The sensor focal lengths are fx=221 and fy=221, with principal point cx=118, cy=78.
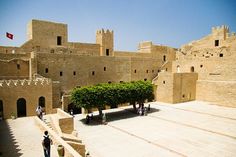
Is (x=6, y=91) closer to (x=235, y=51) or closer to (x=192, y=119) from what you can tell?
(x=192, y=119)

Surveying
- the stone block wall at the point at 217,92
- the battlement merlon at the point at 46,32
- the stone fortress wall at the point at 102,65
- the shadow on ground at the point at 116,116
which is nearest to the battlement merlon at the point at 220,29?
the stone fortress wall at the point at 102,65

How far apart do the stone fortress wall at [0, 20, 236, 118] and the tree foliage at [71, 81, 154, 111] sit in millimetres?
3000

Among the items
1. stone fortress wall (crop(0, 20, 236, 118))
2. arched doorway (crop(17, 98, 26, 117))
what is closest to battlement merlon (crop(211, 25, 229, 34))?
stone fortress wall (crop(0, 20, 236, 118))

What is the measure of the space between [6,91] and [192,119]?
56.1 ft

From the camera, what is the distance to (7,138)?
493 inches

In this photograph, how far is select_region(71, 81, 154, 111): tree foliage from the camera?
2030 centimetres

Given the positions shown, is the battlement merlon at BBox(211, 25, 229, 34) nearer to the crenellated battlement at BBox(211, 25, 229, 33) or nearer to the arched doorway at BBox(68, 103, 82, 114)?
the crenellated battlement at BBox(211, 25, 229, 33)

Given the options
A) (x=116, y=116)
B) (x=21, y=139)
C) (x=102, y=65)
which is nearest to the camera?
(x=21, y=139)

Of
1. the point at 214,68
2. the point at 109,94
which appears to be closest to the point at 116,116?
the point at 109,94

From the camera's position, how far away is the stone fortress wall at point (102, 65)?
23.5m

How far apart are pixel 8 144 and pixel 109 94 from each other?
11286 mm

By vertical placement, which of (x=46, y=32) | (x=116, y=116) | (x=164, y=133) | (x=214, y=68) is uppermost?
(x=46, y=32)

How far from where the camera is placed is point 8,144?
37.6 ft

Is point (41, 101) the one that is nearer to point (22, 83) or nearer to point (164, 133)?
point (22, 83)
